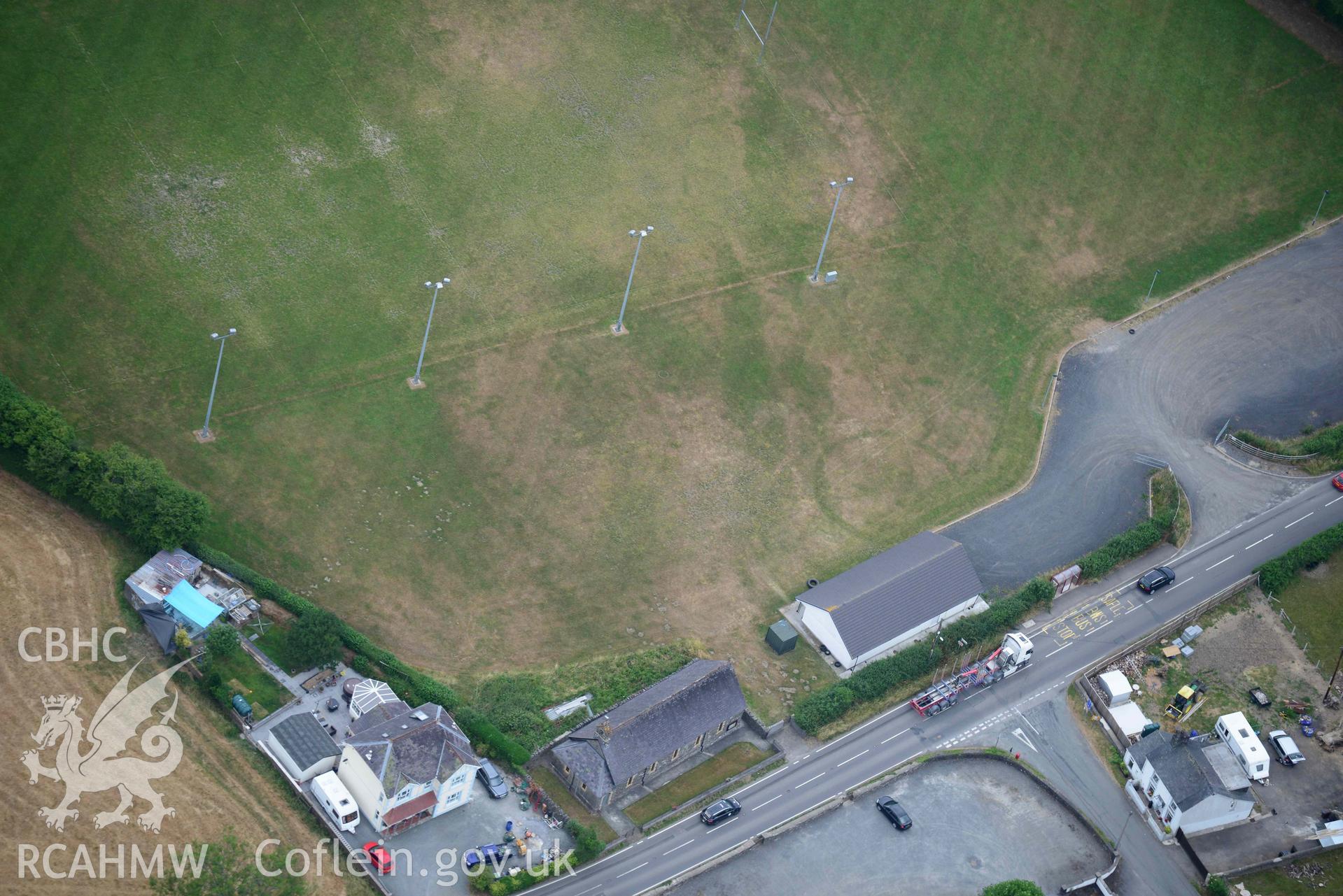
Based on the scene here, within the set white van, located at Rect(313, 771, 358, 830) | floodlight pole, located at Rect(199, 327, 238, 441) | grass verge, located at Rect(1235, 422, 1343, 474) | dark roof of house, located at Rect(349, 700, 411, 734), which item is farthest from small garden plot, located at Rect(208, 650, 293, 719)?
grass verge, located at Rect(1235, 422, 1343, 474)

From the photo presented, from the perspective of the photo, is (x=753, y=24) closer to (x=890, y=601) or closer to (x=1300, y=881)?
(x=890, y=601)

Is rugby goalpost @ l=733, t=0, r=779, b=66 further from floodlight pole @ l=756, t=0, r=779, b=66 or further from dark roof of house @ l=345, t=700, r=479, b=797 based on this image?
dark roof of house @ l=345, t=700, r=479, b=797

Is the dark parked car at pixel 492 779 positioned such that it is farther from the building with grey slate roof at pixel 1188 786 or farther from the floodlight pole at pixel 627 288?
the building with grey slate roof at pixel 1188 786

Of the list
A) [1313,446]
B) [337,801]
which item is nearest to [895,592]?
[1313,446]

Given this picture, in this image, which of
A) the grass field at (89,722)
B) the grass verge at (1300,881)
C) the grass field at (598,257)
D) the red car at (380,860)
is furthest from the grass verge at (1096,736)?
the grass field at (89,722)

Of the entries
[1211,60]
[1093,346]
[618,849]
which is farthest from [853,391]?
[1211,60]

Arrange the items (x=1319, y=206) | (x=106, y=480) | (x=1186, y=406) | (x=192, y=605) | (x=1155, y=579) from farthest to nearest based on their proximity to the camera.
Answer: (x=1319, y=206) → (x=1186, y=406) → (x=1155, y=579) → (x=106, y=480) → (x=192, y=605)
